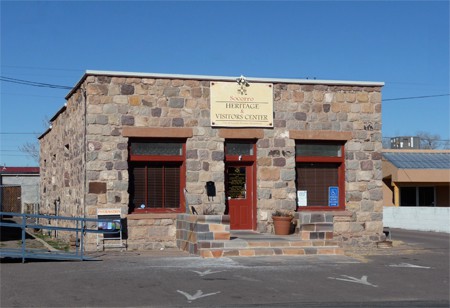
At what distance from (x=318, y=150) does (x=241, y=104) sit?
2.96 meters

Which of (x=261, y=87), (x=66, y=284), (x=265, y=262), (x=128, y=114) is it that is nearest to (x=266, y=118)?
(x=261, y=87)

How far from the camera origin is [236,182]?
66.5ft

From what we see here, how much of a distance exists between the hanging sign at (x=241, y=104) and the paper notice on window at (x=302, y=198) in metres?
2.42

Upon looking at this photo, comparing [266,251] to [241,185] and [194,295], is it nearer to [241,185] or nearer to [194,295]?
[241,185]

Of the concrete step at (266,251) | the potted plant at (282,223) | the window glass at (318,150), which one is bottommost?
the concrete step at (266,251)

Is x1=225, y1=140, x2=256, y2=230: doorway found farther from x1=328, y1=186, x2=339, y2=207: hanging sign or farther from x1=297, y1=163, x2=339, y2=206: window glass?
x1=328, y1=186, x2=339, y2=207: hanging sign

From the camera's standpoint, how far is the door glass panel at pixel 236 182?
20.2 m

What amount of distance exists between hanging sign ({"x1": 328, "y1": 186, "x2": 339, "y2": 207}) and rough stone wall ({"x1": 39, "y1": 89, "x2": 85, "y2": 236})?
7727 mm

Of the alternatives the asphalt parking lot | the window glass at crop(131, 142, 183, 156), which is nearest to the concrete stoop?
the asphalt parking lot

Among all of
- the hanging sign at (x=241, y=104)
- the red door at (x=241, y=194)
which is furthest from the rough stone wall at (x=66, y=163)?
the red door at (x=241, y=194)

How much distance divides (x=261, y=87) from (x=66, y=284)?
9983 mm

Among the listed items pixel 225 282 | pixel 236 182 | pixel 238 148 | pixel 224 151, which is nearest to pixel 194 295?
pixel 225 282

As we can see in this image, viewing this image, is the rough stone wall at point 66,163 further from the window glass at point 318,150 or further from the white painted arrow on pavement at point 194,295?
the white painted arrow on pavement at point 194,295

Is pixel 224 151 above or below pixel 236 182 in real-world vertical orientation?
above
